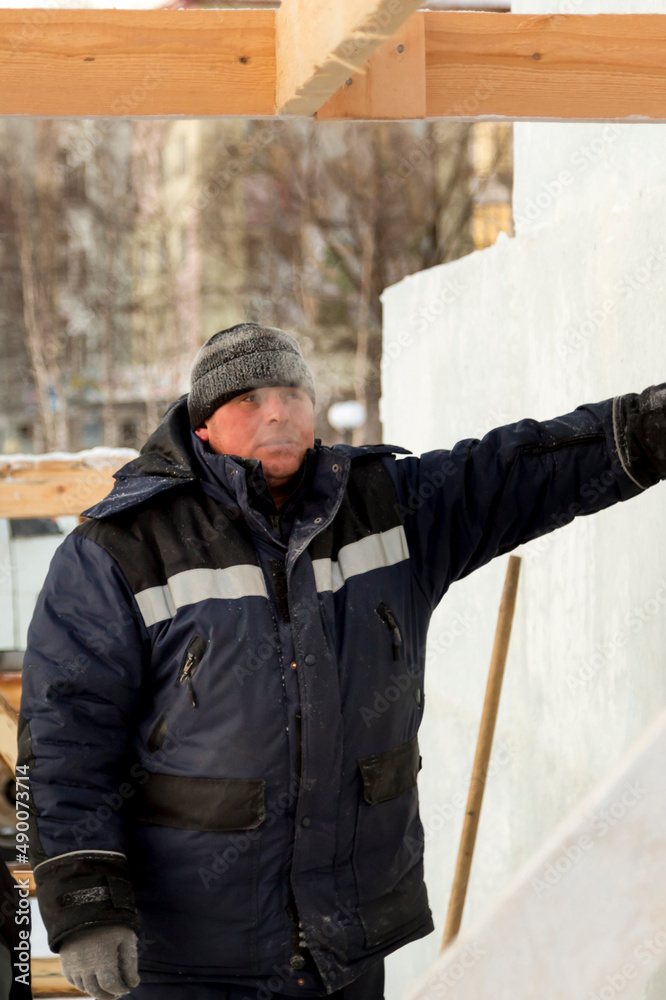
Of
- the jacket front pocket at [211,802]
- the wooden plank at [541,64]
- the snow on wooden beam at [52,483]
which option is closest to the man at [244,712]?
the jacket front pocket at [211,802]

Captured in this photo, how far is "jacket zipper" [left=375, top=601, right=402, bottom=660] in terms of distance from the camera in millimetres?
2455

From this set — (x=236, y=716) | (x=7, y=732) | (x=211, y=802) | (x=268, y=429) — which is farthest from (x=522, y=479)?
(x=7, y=732)

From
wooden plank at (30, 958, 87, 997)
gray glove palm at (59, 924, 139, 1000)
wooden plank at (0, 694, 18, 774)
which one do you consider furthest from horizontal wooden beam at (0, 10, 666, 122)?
wooden plank at (30, 958, 87, 997)

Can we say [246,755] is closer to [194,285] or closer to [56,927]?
[56,927]

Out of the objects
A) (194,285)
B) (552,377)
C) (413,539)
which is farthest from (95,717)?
(194,285)

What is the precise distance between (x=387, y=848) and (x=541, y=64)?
5.65ft

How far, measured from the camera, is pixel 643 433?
238 centimetres

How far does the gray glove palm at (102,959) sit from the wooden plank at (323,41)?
172 centimetres

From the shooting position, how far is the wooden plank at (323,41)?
182cm

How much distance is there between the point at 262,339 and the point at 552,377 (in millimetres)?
1668

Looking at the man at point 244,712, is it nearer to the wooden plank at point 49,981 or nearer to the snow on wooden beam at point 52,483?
the wooden plank at point 49,981

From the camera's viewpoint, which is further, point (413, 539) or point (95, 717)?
point (413, 539)

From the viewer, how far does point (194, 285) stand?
19.0 m

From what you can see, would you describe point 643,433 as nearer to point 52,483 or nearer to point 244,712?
point 244,712
